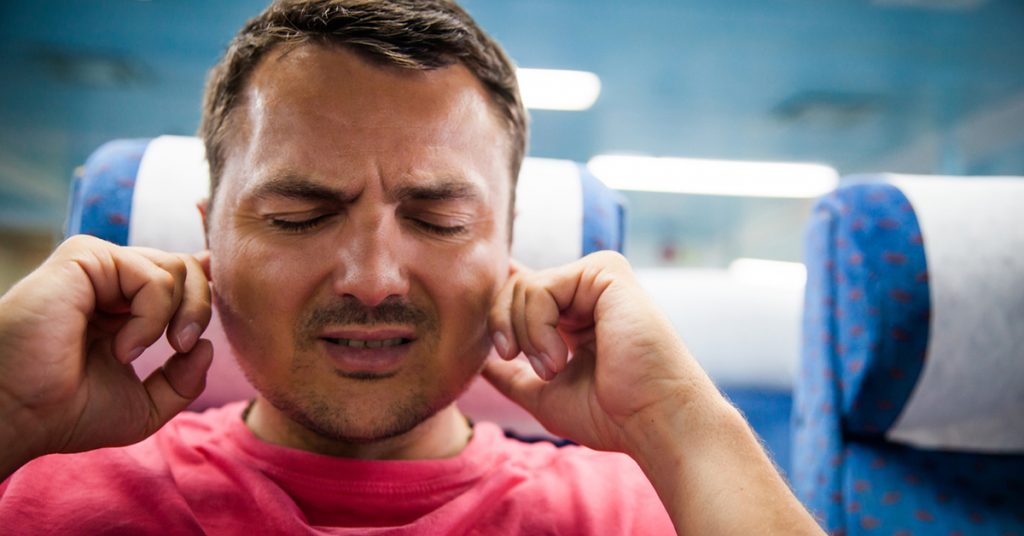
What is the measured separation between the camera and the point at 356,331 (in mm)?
914

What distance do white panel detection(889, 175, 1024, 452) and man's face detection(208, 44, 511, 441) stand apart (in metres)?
0.81

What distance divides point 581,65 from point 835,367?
441cm

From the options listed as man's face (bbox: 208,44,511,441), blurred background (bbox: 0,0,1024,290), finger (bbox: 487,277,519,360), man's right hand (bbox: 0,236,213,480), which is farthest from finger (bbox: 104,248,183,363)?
blurred background (bbox: 0,0,1024,290)

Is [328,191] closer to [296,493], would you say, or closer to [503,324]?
[503,324]

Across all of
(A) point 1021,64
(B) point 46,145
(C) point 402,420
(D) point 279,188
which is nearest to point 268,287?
(D) point 279,188

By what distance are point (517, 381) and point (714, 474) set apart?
0.39 metres

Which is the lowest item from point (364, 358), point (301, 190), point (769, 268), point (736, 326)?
point (769, 268)

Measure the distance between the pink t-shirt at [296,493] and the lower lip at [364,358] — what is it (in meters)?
0.17

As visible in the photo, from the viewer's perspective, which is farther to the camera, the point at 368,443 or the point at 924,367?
the point at 924,367

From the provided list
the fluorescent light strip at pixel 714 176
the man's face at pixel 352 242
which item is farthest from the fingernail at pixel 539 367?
the fluorescent light strip at pixel 714 176

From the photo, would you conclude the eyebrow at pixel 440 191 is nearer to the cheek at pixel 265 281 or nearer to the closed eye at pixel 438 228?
the closed eye at pixel 438 228

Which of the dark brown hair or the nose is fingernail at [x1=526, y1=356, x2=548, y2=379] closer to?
the nose

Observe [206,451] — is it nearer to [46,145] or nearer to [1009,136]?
[46,145]

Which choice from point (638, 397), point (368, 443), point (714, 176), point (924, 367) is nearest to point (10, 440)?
point (368, 443)
